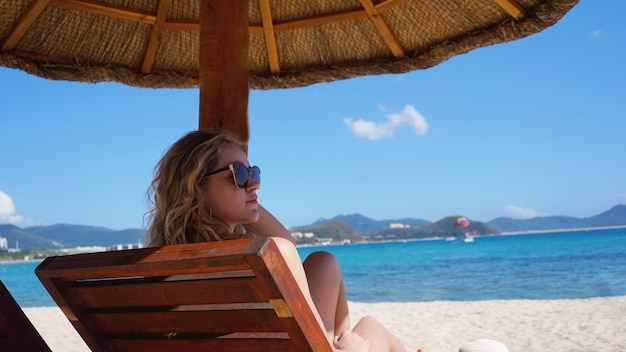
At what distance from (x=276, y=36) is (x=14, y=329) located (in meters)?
2.77

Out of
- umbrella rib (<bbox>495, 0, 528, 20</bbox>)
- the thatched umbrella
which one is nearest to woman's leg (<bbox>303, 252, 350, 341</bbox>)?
the thatched umbrella

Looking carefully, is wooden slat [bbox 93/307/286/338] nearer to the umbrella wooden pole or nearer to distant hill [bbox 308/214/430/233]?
the umbrella wooden pole

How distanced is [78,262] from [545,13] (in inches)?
110

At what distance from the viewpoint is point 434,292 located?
A: 1894 centimetres

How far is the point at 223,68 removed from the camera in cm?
265

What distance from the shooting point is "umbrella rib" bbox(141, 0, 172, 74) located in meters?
3.65

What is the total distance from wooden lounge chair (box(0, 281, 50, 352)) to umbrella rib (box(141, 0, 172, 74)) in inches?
96.2

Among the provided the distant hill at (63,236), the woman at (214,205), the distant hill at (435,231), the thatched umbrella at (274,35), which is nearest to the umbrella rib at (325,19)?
the thatched umbrella at (274,35)

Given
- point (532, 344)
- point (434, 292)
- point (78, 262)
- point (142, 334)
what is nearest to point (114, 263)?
point (78, 262)

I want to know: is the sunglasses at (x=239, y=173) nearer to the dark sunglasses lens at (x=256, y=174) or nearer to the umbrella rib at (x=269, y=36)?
the dark sunglasses lens at (x=256, y=174)

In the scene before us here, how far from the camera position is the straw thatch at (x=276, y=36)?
3.45 metres

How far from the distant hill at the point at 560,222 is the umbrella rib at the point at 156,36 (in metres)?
111

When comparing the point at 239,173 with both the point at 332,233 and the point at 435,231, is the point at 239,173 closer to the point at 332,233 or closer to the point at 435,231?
the point at 332,233

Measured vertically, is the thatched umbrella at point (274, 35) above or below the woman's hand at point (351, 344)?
above
